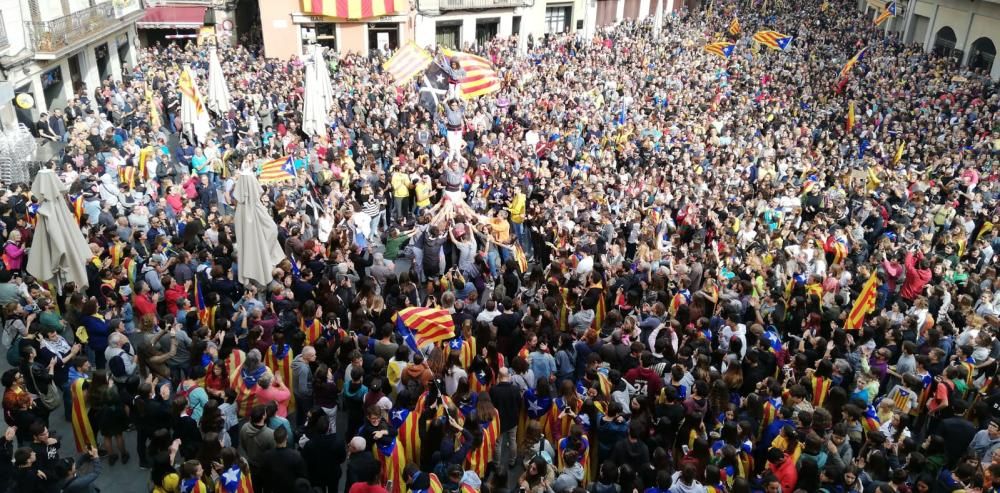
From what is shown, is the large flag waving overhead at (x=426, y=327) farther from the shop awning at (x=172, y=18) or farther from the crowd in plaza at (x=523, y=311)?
the shop awning at (x=172, y=18)

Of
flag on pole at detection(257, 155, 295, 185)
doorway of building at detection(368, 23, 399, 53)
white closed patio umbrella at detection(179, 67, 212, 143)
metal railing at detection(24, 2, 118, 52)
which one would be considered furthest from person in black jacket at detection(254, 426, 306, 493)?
doorway of building at detection(368, 23, 399, 53)

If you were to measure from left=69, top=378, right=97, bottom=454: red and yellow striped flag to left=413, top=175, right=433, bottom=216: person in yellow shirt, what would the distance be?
771 cm

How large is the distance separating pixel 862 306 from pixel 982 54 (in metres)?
26.3

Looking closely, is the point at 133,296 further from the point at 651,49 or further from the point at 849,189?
the point at 651,49

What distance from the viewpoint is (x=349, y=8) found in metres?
33.2

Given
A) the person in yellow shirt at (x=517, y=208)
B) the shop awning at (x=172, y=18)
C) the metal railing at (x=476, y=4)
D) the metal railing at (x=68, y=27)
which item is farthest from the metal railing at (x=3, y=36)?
the metal railing at (x=476, y=4)

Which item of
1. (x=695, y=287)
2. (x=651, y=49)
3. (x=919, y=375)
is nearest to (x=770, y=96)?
(x=651, y=49)

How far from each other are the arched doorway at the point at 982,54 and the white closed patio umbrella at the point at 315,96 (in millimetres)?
26146

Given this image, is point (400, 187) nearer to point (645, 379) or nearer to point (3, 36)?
point (645, 379)

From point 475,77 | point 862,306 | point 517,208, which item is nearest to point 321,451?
point 862,306

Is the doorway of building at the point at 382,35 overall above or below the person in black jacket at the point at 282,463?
above

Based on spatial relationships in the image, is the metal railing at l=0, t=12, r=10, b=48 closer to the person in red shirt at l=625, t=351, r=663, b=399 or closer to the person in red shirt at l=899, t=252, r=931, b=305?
the person in red shirt at l=625, t=351, r=663, b=399

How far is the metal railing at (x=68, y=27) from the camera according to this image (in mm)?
21719

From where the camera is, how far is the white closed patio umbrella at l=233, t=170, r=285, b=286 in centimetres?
908
